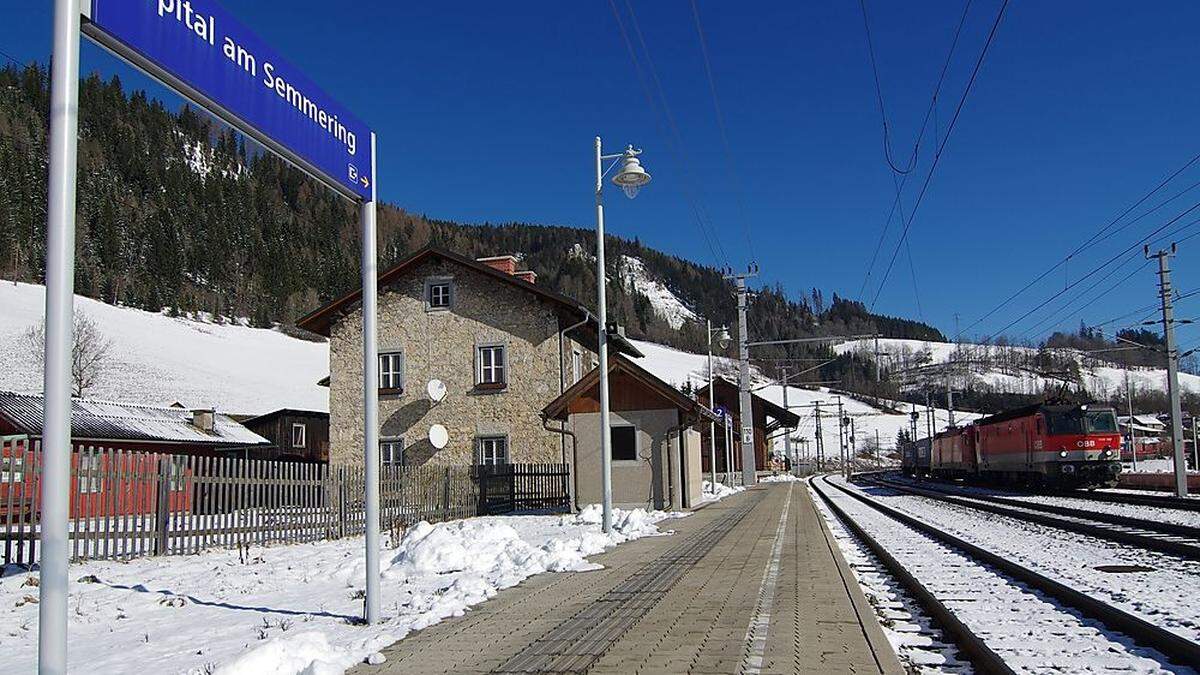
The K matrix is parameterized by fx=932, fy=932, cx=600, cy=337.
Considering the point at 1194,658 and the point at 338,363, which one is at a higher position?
the point at 338,363

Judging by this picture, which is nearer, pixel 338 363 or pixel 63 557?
pixel 63 557

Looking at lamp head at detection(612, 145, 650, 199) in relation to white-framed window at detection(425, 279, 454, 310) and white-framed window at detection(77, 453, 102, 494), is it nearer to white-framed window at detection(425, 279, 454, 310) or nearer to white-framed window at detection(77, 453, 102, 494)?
white-framed window at detection(77, 453, 102, 494)

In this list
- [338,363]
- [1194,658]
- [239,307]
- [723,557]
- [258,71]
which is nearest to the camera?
[1194,658]

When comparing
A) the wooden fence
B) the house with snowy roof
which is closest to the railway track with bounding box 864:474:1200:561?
the wooden fence

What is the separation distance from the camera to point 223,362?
9369 cm

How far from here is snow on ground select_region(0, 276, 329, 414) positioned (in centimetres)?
7300

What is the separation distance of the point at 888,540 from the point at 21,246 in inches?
4300

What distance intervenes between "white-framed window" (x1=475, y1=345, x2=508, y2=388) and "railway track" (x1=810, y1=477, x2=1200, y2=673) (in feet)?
67.8

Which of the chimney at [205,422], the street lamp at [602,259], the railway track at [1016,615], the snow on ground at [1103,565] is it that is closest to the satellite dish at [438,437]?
the chimney at [205,422]

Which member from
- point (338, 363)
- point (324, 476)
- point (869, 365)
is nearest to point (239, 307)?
point (869, 365)

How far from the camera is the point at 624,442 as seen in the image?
2531 cm

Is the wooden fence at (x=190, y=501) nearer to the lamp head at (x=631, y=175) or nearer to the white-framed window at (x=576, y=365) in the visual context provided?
the lamp head at (x=631, y=175)

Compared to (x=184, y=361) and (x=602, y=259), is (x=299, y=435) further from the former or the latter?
(x=184, y=361)

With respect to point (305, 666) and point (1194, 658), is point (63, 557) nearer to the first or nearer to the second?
point (305, 666)
